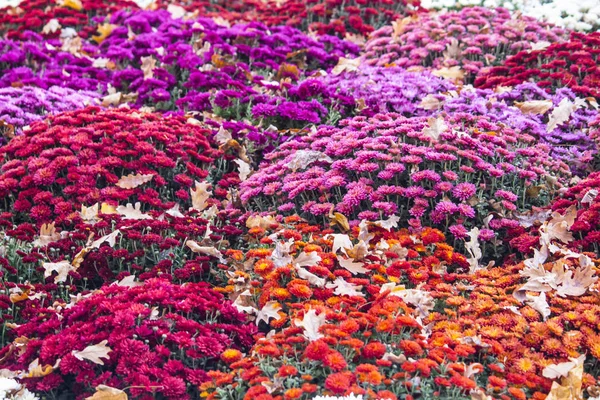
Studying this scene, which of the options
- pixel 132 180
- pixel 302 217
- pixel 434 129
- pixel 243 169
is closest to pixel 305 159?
pixel 302 217

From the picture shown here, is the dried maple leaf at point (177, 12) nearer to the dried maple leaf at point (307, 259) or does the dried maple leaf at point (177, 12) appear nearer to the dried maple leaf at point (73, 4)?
the dried maple leaf at point (73, 4)

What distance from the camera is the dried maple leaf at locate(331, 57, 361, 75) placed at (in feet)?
22.0

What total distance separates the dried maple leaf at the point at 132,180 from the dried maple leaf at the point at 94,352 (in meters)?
1.65

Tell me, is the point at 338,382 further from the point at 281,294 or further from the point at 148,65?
the point at 148,65

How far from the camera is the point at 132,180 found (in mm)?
4727

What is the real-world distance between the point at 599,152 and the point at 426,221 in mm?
1693

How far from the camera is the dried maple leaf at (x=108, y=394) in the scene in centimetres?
304

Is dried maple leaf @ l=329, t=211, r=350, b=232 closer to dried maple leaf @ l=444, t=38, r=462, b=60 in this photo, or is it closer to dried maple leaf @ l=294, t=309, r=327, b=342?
dried maple leaf @ l=294, t=309, r=327, b=342

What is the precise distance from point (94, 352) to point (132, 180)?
5.61ft

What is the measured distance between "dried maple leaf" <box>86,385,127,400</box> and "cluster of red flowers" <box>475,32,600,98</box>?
14.2 feet

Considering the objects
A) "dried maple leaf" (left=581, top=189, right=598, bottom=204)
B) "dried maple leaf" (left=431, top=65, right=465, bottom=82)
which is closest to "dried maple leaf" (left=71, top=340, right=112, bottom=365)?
"dried maple leaf" (left=581, top=189, right=598, bottom=204)

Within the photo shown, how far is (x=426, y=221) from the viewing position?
444 centimetres

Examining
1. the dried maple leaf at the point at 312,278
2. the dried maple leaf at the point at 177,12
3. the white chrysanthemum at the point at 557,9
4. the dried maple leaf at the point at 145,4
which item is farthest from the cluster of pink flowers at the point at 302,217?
the dried maple leaf at the point at 145,4

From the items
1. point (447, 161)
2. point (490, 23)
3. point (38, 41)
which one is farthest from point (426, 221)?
point (38, 41)
